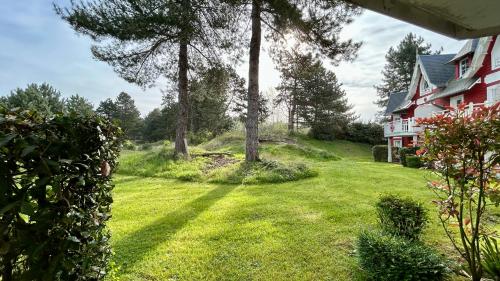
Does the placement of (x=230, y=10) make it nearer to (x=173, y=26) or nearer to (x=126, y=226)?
(x=173, y=26)

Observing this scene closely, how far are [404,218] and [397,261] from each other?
93cm

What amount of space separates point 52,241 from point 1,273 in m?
0.33

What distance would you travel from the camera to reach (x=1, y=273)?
4.67 ft

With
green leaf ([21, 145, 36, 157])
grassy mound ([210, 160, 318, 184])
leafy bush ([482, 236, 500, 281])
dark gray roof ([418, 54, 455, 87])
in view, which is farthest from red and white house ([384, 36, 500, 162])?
green leaf ([21, 145, 36, 157])

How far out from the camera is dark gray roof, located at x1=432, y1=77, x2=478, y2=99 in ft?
44.9

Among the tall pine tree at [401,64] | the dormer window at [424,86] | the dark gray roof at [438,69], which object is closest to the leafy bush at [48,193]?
the dark gray roof at [438,69]

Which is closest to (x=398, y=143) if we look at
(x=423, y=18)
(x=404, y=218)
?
(x=404, y=218)

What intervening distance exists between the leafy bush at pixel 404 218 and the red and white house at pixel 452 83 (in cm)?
687

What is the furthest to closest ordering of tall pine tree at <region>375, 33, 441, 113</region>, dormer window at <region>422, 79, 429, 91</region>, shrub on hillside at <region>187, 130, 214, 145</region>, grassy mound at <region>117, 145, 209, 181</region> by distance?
1. tall pine tree at <region>375, 33, 441, 113</region>
2. shrub on hillside at <region>187, 130, 214, 145</region>
3. dormer window at <region>422, 79, 429, 91</region>
4. grassy mound at <region>117, 145, 209, 181</region>

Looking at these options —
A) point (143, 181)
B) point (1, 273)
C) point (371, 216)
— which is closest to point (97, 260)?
point (1, 273)

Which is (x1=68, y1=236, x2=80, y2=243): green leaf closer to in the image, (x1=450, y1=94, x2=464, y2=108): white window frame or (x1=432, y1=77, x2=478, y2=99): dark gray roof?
(x1=432, y1=77, x2=478, y2=99): dark gray roof

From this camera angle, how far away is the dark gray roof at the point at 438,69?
55.4 ft

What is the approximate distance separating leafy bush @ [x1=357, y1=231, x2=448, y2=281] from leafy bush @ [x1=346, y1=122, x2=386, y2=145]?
2907 centimetres

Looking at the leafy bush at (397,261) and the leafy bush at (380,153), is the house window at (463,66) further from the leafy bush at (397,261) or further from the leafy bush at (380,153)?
the leafy bush at (397,261)
